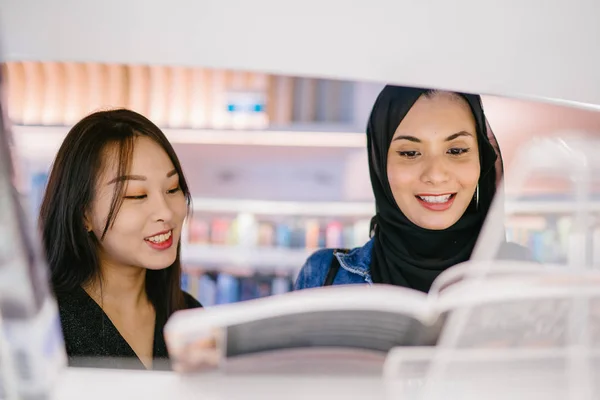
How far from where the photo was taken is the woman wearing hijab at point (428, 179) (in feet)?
3.14

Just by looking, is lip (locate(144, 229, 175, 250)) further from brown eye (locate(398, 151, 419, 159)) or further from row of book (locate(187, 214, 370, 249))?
row of book (locate(187, 214, 370, 249))

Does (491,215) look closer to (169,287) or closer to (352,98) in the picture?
(169,287)

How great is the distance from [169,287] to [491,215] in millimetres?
549

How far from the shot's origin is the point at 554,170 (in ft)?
2.64

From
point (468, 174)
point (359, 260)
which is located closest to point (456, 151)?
point (468, 174)

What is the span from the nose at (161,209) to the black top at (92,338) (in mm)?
176

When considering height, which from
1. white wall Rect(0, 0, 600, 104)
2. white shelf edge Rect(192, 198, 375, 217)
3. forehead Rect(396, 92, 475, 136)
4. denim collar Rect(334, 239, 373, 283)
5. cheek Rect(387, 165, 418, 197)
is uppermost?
white wall Rect(0, 0, 600, 104)

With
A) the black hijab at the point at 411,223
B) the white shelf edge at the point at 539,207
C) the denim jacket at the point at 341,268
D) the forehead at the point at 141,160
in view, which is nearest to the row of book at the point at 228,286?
the denim jacket at the point at 341,268

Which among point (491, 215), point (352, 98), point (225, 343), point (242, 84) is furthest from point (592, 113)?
point (352, 98)

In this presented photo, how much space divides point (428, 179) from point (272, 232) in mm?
1221

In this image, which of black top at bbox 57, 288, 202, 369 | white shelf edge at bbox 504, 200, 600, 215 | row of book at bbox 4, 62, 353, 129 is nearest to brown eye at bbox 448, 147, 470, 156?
white shelf edge at bbox 504, 200, 600, 215

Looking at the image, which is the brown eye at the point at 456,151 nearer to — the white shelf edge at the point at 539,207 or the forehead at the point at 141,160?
the white shelf edge at the point at 539,207

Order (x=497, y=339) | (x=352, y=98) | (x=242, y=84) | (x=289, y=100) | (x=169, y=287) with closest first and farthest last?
(x=497, y=339), (x=169, y=287), (x=242, y=84), (x=289, y=100), (x=352, y=98)

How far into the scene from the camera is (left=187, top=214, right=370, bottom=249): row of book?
6.91 ft
